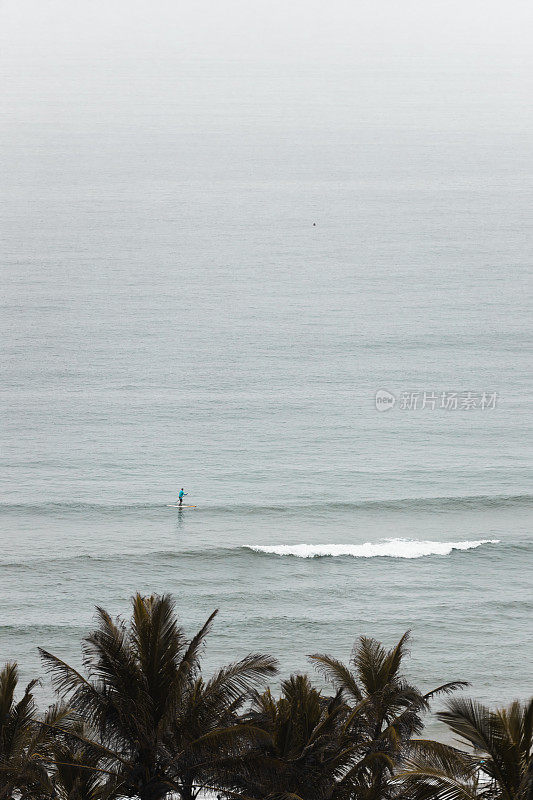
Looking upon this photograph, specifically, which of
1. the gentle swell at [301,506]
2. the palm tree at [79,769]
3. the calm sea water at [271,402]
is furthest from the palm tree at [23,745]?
the gentle swell at [301,506]

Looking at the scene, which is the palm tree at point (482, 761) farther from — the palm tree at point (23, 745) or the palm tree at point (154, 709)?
the palm tree at point (23, 745)

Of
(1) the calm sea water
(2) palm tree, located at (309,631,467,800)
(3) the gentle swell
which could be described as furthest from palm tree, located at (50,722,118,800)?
(3) the gentle swell

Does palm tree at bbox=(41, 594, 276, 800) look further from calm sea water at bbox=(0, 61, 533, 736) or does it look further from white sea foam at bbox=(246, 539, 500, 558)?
white sea foam at bbox=(246, 539, 500, 558)

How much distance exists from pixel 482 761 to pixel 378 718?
3.55 meters

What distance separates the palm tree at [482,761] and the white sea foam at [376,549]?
41.2 m

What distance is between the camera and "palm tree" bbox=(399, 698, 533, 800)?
48.1 ft

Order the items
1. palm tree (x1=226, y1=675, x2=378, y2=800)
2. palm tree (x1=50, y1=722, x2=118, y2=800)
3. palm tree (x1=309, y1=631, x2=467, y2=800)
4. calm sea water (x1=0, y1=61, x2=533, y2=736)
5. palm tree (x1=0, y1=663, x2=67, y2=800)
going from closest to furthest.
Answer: palm tree (x1=0, y1=663, x2=67, y2=800) < palm tree (x1=50, y1=722, x2=118, y2=800) < palm tree (x1=226, y1=675, x2=378, y2=800) < palm tree (x1=309, y1=631, x2=467, y2=800) < calm sea water (x1=0, y1=61, x2=533, y2=736)

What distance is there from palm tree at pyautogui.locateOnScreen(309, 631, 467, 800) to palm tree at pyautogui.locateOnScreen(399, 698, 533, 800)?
2143 mm

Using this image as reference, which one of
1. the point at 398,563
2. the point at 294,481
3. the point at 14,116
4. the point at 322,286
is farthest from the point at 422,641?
the point at 14,116

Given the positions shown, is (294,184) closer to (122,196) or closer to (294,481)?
(122,196)

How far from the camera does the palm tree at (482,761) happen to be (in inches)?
578

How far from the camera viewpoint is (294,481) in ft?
224

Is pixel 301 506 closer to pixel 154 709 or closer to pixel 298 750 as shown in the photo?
pixel 298 750

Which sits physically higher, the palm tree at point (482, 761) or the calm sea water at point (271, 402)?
the calm sea water at point (271, 402)
